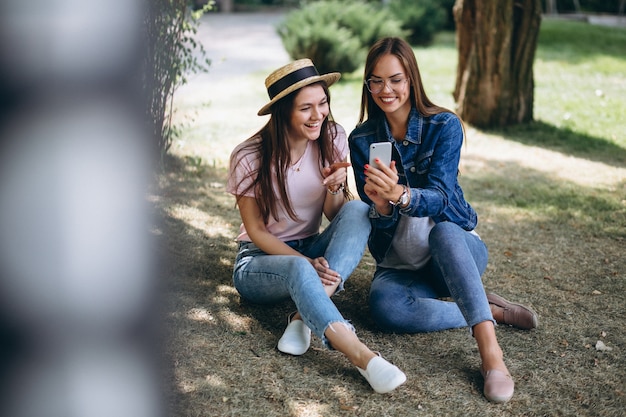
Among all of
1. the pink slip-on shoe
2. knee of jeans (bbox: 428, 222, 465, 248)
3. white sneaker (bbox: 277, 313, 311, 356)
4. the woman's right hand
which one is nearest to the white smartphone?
the woman's right hand

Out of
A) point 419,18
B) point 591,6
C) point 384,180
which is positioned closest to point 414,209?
point 384,180

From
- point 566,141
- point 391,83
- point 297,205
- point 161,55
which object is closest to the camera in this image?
point 391,83

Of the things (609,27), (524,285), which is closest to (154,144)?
(524,285)

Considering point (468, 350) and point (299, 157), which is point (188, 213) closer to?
point (299, 157)

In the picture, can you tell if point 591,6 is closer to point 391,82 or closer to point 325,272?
point 391,82

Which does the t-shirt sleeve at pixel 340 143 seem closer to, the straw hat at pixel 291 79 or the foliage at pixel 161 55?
the straw hat at pixel 291 79

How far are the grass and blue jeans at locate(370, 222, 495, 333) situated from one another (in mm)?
80

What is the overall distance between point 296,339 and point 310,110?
100 cm

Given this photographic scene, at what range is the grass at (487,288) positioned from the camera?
2.77m

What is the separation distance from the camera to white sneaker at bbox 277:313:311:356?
10.0 ft

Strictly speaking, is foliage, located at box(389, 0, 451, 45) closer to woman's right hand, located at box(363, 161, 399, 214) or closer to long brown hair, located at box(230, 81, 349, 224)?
long brown hair, located at box(230, 81, 349, 224)

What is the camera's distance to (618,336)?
3.32 m

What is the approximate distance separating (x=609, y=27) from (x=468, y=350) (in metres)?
13.5

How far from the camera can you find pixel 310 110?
3150mm
